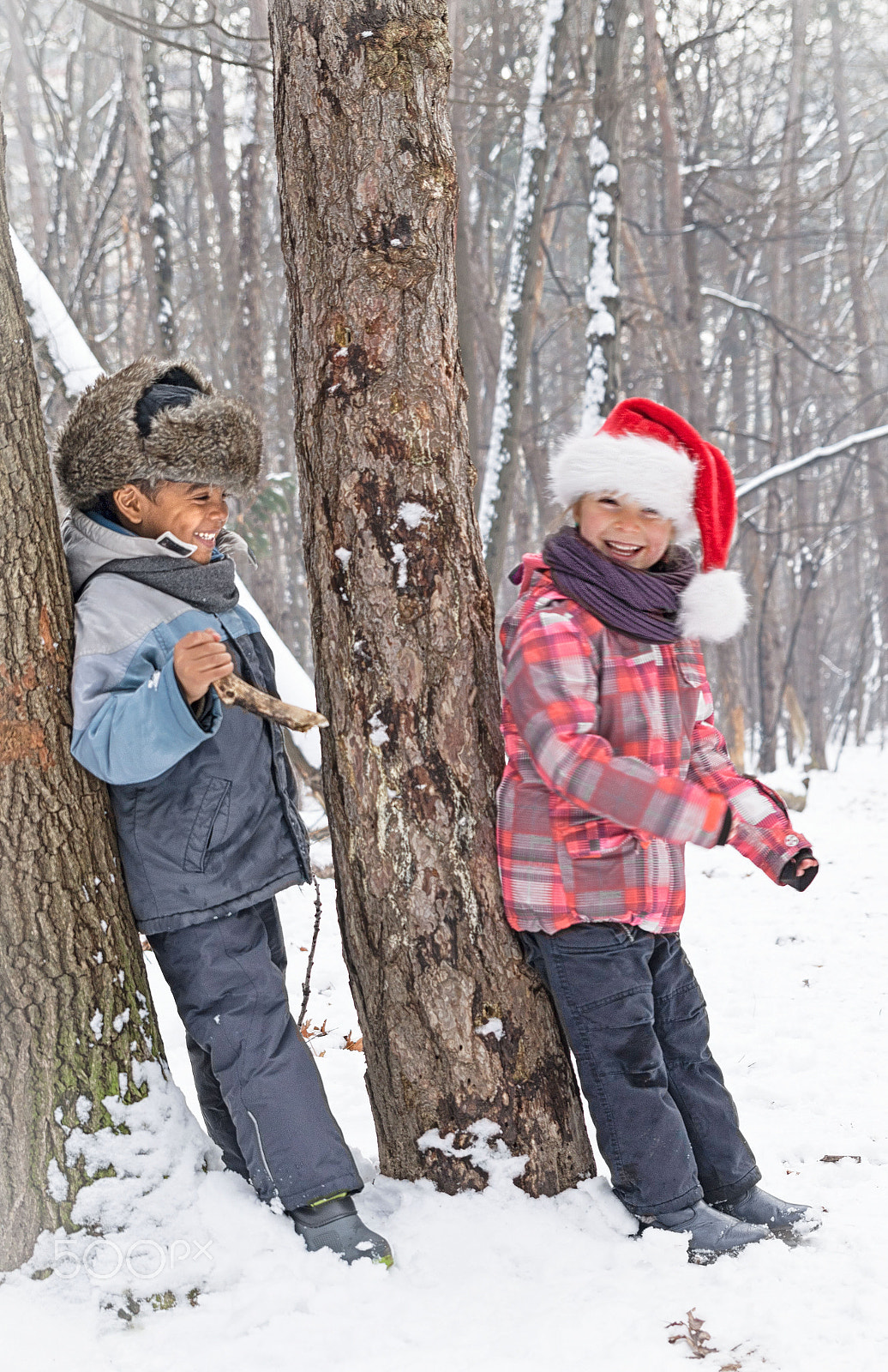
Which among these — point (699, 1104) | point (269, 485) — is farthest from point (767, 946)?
point (269, 485)

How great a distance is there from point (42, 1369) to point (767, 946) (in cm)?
399

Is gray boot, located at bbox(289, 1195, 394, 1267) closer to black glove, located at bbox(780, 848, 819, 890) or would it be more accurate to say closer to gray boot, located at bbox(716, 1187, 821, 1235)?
gray boot, located at bbox(716, 1187, 821, 1235)

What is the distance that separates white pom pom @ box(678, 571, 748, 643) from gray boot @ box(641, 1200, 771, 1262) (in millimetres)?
1244

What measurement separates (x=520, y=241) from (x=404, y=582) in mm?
6560

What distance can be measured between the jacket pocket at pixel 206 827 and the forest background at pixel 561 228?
1.62 m

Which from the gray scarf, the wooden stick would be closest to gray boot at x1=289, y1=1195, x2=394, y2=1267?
the wooden stick

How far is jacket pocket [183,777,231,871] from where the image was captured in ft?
7.02

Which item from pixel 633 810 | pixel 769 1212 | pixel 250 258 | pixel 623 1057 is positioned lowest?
pixel 769 1212

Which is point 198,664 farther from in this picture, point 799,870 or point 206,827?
point 799,870

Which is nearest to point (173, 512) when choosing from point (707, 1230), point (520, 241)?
point (707, 1230)

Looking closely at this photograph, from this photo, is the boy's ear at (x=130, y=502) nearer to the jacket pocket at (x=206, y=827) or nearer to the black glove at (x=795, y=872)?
the jacket pocket at (x=206, y=827)

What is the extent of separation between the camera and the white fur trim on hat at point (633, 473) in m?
2.31

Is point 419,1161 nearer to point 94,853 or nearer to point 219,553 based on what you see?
point 94,853

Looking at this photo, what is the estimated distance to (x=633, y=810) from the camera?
2.04 meters
